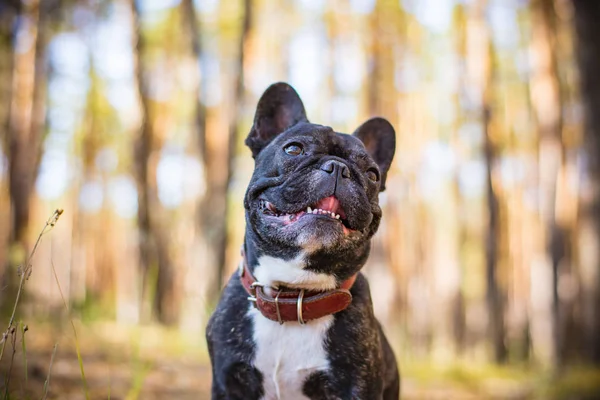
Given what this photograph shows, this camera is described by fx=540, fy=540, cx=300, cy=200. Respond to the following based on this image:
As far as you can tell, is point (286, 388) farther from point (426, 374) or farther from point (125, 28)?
point (125, 28)

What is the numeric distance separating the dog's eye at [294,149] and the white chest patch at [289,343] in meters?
0.67

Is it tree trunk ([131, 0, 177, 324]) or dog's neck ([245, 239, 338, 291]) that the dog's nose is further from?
tree trunk ([131, 0, 177, 324])

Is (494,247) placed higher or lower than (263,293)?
lower

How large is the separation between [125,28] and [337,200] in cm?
1223

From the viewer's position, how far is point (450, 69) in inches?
773

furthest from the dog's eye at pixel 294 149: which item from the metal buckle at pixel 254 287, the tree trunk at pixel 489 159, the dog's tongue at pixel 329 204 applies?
the tree trunk at pixel 489 159

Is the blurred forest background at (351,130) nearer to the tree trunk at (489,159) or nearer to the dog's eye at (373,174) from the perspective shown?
the tree trunk at (489,159)

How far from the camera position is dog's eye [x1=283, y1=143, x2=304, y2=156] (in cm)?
335

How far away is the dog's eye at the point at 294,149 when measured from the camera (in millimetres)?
3350

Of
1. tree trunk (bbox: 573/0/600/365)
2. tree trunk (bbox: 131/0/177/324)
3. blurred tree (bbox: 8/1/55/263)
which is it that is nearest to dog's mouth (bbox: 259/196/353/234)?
tree trunk (bbox: 573/0/600/365)

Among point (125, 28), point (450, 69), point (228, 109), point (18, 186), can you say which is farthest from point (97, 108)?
point (450, 69)

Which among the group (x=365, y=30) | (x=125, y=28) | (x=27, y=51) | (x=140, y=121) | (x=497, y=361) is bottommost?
(x=497, y=361)

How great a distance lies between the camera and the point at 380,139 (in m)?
4.18

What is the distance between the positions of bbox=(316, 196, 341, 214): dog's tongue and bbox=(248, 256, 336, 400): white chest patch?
1.07ft
